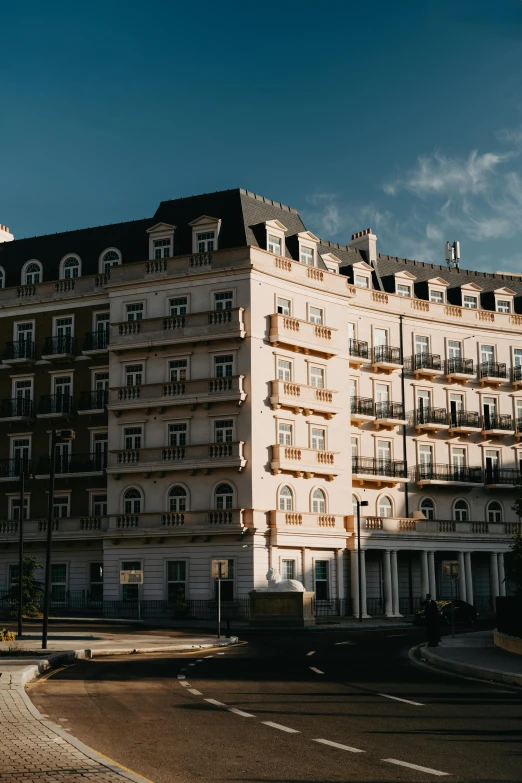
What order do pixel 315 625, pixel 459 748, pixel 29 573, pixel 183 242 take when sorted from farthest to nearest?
pixel 183 242 < pixel 29 573 < pixel 315 625 < pixel 459 748

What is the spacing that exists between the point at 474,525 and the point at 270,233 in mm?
21090

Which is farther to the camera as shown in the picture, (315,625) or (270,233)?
(270,233)

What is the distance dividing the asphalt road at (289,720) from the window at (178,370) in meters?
28.5

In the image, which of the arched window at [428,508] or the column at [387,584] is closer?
the column at [387,584]

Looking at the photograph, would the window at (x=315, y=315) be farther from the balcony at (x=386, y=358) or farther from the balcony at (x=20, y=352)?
the balcony at (x=20, y=352)

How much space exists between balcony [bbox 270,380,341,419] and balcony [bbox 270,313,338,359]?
2.03m

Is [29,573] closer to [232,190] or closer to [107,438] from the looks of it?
[107,438]

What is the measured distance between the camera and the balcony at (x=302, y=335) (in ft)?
170

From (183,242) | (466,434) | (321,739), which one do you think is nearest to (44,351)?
Answer: (183,242)

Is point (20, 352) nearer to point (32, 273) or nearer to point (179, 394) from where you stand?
point (32, 273)

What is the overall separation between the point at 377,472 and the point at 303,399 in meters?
8.02

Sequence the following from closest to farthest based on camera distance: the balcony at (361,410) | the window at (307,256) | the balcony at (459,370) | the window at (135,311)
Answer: the window at (135,311)
the window at (307,256)
the balcony at (361,410)
the balcony at (459,370)

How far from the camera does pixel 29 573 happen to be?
50875 millimetres

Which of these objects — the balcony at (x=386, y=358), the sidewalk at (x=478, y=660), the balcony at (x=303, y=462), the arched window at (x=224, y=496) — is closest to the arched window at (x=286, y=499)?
the balcony at (x=303, y=462)
